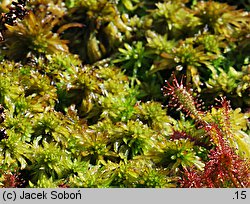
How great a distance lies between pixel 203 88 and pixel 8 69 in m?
1.32

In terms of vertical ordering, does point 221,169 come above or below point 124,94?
below

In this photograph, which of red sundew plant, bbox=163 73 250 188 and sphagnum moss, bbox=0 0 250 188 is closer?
red sundew plant, bbox=163 73 250 188

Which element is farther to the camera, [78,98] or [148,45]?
[148,45]

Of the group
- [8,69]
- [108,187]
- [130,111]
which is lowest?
[108,187]

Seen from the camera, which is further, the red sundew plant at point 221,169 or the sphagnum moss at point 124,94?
the sphagnum moss at point 124,94

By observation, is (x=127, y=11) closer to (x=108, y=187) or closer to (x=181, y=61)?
(x=181, y=61)

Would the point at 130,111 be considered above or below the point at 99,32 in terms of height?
below

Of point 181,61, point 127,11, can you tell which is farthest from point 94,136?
point 127,11

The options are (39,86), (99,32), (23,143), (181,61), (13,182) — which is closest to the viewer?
(13,182)

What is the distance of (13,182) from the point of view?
3.12 meters

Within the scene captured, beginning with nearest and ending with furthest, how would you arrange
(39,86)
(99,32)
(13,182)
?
(13,182) → (39,86) → (99,32)

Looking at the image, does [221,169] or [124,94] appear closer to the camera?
[221,169]

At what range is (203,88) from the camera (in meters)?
4.10

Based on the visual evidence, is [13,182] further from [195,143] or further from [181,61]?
[181,61]
